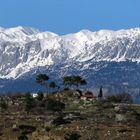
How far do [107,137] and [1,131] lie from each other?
79.1ft

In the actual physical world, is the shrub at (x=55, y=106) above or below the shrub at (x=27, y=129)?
above

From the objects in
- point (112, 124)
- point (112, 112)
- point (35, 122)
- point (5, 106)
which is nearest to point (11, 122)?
point (35, 122)

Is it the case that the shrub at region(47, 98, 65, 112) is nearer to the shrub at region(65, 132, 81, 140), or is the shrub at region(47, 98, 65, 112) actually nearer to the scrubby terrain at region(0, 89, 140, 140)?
the scrubby terrain at region(0, 89, 140, 140)

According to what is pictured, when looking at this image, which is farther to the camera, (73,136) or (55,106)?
(55,106)

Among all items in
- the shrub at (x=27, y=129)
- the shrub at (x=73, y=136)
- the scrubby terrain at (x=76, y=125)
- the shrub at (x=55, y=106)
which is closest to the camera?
the shrub at (x=73, y=136)

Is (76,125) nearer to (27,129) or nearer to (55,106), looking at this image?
(27,129)

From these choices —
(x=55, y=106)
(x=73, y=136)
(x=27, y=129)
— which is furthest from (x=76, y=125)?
(x=55, y=106)

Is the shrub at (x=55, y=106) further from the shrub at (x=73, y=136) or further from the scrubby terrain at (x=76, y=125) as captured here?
the shrub at (x=73, y=136)

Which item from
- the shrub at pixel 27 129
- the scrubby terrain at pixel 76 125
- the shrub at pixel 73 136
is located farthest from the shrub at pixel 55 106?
the shrub at pixel 73 136

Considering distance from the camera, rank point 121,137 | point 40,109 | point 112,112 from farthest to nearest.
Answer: point 40,109
point 112,112
point 121,137

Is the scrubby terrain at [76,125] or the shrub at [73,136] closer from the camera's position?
the shrub at [73,136]

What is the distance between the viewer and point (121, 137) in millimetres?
128625

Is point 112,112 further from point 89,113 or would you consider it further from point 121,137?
point 121,137

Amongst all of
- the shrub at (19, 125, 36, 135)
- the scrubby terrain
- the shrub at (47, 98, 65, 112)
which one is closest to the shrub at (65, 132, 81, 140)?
the scrubby terrain
